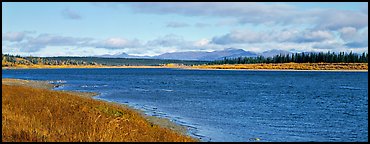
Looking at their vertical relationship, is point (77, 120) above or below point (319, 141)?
above

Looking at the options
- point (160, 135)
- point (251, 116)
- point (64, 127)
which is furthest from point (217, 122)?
point (64, 127)

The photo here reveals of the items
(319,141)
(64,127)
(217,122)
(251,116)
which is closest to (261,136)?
(319,141)

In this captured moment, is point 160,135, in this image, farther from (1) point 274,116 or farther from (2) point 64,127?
(1) point 274,116

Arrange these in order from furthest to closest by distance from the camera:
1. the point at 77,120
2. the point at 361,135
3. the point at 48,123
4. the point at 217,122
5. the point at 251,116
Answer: the point at 251,116
the point at 217,122
the point at 361,135
the point at 77,120
the point at 48,123

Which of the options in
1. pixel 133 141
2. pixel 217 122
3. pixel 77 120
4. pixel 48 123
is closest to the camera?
pixel 133 141

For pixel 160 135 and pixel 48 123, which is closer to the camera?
pixel 48 123

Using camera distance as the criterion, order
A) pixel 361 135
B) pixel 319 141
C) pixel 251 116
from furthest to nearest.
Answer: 1. pixel 251 116
2. pixel 361 135
3. pixel 319 141

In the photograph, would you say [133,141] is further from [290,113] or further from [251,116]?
[290,113]

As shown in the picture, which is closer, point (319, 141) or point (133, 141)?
point (133, 141)

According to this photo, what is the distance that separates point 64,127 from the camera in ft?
59.3

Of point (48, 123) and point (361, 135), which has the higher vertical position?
point (48, 123)

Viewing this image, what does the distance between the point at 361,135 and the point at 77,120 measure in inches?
727

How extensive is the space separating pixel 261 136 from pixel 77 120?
11956 mm

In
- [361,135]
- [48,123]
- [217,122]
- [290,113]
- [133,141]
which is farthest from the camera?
[290,113]
